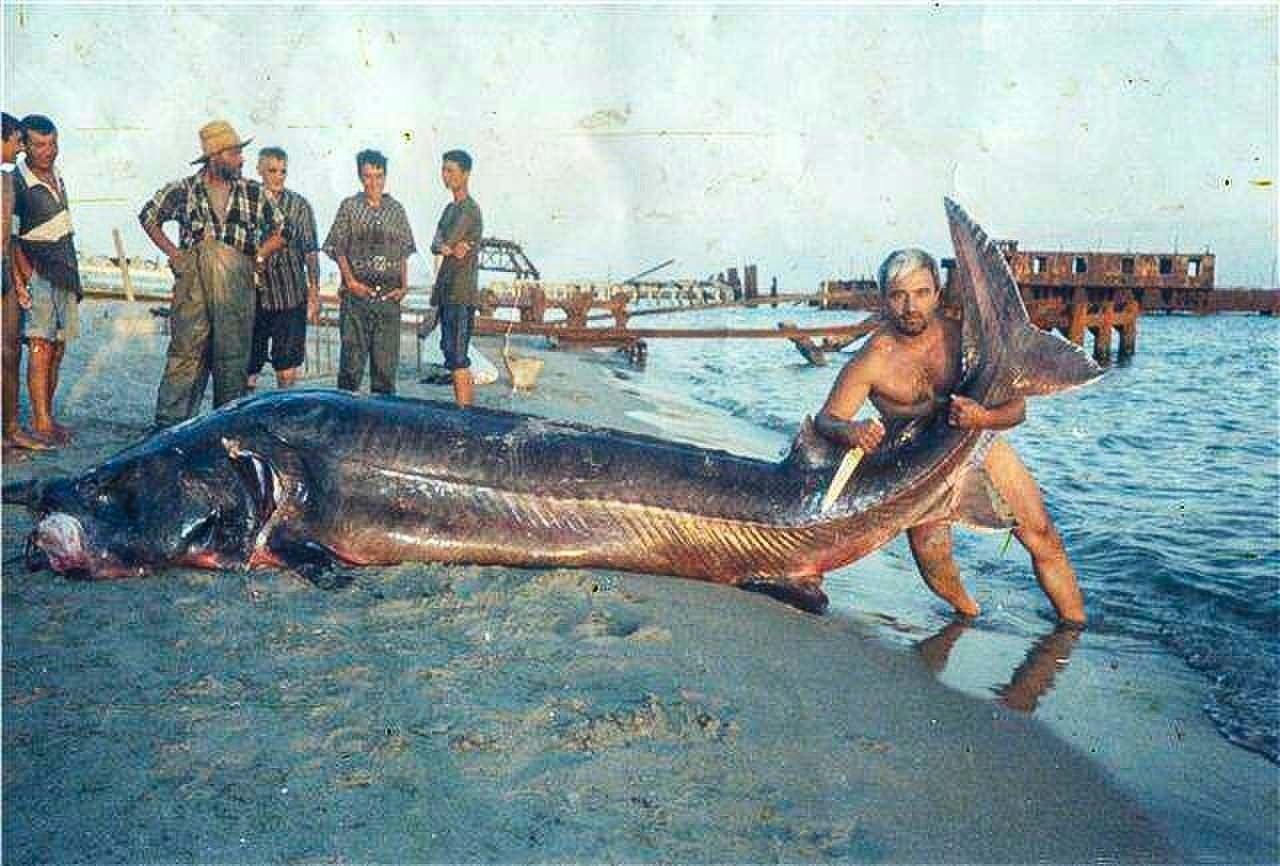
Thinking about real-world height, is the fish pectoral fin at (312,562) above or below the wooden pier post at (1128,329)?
below

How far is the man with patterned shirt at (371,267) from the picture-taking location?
7.92m

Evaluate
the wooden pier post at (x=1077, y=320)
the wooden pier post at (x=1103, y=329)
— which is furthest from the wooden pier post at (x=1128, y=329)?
the wooden pier post at (x=1077, y=320)

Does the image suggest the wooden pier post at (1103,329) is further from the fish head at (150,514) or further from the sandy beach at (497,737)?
the fish head at (150,514)

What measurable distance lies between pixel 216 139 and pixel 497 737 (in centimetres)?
526

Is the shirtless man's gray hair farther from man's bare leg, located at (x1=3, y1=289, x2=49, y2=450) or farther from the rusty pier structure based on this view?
the rusty pier structure

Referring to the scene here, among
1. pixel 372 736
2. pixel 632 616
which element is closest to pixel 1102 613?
pixel 632 616

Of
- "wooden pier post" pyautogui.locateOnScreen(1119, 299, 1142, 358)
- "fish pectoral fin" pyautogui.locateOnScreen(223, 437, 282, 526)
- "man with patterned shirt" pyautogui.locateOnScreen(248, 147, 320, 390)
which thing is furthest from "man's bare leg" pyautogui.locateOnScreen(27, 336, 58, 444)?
"wooden pier post" pyautogui.locateOnScreen(1119, 299, 1142, 358)

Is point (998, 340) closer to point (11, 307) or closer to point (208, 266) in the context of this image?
point (208, 266)

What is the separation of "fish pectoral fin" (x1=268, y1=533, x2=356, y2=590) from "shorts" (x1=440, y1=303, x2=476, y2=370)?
4.47 metres

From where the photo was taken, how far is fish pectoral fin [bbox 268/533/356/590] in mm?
3699

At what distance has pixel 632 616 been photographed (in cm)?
360

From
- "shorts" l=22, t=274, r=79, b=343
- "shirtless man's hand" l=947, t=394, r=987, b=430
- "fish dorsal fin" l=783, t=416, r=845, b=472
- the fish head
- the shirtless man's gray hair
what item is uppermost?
the shirtless man's gray hair

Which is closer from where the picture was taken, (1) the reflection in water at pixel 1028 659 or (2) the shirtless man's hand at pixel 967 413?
(1) the reflection in water at pixel 1028 659

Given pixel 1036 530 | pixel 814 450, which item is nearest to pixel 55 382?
pixel 814 450
